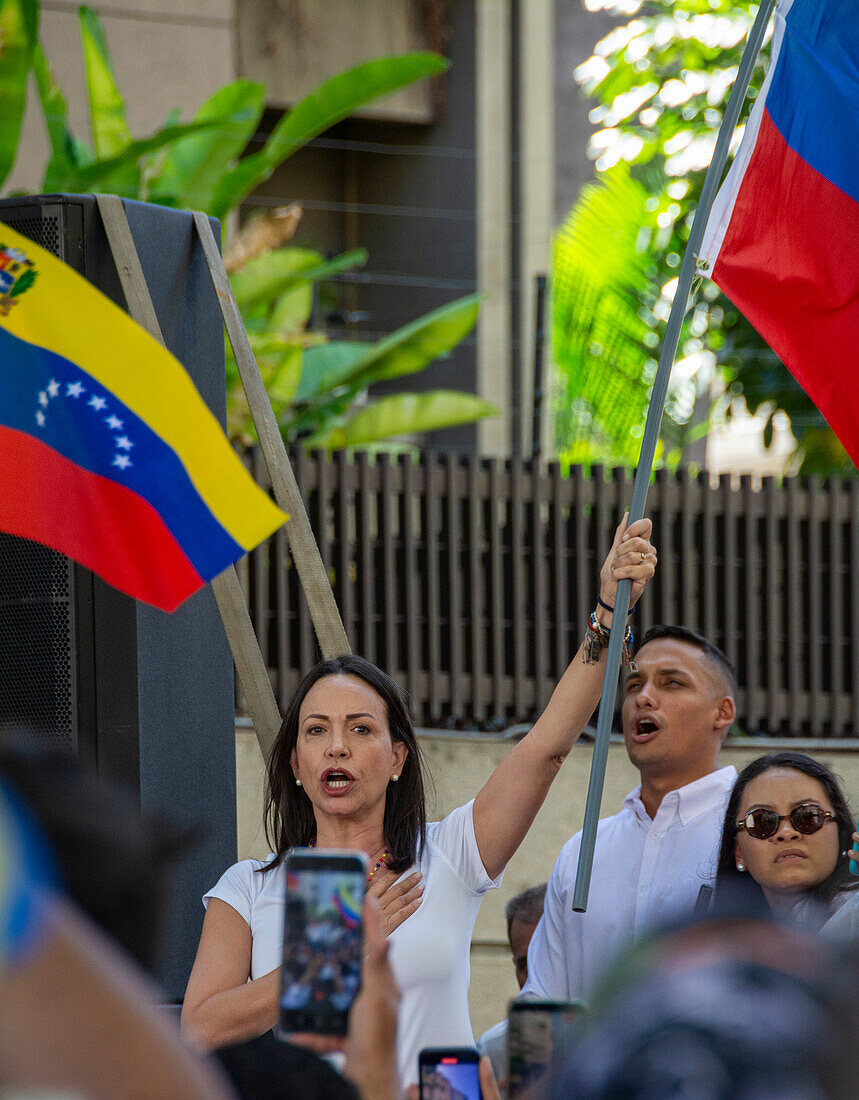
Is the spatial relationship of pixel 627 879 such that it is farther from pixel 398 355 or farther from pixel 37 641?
pixel 398 355

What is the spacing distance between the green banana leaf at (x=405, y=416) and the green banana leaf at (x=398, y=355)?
239mm

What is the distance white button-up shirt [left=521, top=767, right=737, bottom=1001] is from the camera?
399cm

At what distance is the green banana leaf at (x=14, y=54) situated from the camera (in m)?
7.39

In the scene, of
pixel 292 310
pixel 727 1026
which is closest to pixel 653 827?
pixel 727 1026

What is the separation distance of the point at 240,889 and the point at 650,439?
4.80 feet

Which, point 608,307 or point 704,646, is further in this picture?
point 608,307

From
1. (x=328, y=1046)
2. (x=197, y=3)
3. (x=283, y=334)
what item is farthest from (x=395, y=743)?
(x=197, y=3)

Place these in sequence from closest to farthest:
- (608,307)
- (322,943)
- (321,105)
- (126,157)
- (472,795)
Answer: (322,943) < (472,795) < (126,157) < (321,105) < (608,307)

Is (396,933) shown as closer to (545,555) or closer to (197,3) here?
(545,555)

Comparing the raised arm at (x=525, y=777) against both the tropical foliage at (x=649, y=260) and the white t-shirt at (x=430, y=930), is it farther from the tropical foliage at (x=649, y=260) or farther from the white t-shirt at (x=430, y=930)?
the tropical foliage at (x=649, y=260)

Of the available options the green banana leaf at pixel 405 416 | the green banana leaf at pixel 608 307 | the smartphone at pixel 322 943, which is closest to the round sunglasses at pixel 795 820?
the smartphone at pixel 322 943

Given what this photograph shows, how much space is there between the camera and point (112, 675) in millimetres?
4465

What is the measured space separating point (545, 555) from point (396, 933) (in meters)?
4.65

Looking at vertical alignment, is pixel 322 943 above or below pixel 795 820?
above
